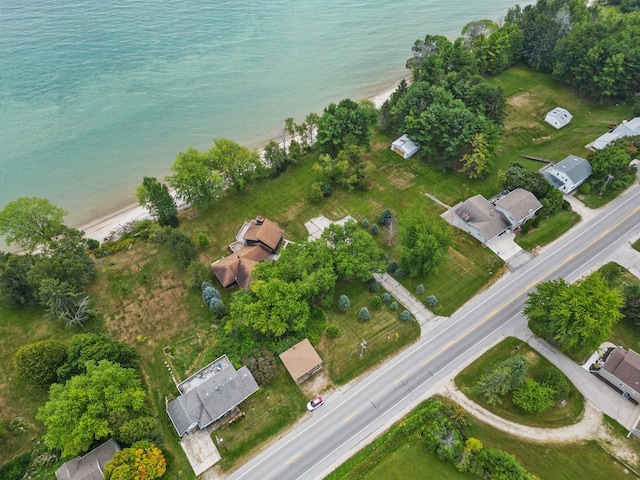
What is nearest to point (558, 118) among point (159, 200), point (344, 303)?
point (344, 303)

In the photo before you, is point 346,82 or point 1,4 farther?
point 1,4

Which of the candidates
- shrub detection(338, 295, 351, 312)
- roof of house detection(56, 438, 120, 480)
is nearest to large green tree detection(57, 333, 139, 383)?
roof of house detection(56, 438, 120, 480)

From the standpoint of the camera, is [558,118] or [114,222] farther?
[558,118]

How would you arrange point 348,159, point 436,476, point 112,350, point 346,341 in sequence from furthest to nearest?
point 348,159, point 346,341, point 112,350, point 436,476

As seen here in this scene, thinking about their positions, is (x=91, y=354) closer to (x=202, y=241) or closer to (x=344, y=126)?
(x=202, y=241)

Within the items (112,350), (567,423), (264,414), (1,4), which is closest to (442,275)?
(567,423)

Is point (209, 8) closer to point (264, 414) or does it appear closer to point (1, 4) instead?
point (1, 4)
